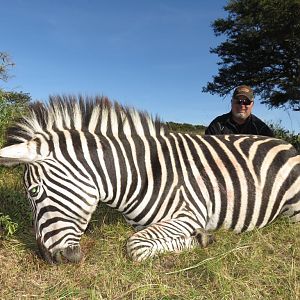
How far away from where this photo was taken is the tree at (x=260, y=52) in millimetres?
14469

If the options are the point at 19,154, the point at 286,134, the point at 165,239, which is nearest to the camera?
the point at 19,154

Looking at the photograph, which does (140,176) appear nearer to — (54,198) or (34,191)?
(54,198)

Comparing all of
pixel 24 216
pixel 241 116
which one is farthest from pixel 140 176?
pixel 241 116

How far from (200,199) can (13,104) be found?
3.26 metres

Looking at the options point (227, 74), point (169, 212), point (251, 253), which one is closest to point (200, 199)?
point (169, 212)

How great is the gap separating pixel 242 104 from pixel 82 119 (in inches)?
106

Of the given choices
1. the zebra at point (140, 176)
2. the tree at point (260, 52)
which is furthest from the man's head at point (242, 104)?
the tree at point (260, 52)

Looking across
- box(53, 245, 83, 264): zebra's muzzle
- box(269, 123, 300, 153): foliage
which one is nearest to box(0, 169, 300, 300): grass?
box(53, 245, 83, 264): zebra's muzzle

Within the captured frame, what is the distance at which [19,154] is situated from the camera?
2512 millimetres

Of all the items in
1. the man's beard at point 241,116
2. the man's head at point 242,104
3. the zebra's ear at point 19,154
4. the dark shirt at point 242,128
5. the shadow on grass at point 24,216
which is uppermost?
the man's head at point 242,104

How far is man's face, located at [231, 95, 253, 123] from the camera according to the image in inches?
197

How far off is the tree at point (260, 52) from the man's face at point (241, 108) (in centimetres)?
1043

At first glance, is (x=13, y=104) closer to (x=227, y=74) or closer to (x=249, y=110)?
(x=249, y=110)

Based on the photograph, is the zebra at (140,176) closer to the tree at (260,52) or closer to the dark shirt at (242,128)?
the dark shirt at (242,128)
